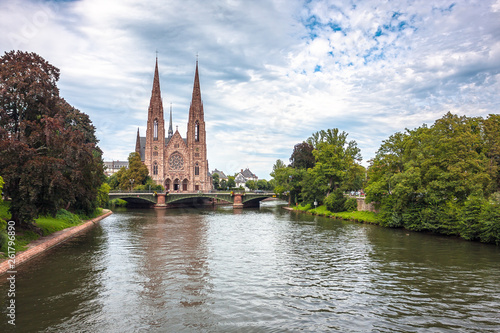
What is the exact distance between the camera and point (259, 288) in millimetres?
15578

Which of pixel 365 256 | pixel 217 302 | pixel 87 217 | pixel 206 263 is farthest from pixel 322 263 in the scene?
pixel 87 217

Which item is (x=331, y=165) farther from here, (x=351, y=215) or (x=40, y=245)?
(x=40, y=245)

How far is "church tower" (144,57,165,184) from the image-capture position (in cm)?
11125

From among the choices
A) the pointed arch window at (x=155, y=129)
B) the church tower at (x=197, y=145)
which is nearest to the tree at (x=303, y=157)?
the church tower at (x=197, y=145)

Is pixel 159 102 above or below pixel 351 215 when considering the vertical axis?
above

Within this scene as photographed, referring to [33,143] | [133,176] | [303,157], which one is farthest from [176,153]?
[33,143]

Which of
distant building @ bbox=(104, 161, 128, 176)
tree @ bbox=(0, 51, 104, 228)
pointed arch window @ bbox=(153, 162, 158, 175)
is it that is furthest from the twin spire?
tree @ bbox=(0, 51, 104, 228)

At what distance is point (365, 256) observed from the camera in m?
22.6

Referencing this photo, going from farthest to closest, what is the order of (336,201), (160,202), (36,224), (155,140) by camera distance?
1. (155,140)
2. (160,202)
3. (336,201)
4. (36,224)

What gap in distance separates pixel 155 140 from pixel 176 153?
796cm

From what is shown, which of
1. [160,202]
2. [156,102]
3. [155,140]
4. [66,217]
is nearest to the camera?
[66,217]

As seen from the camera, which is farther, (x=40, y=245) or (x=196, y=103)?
(x=196, y=103)

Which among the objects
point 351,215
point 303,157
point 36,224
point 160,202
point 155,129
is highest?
point 155,129

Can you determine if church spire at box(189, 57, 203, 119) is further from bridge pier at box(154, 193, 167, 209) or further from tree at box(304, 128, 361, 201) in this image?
tree at box(304, 128, 361, 201)
